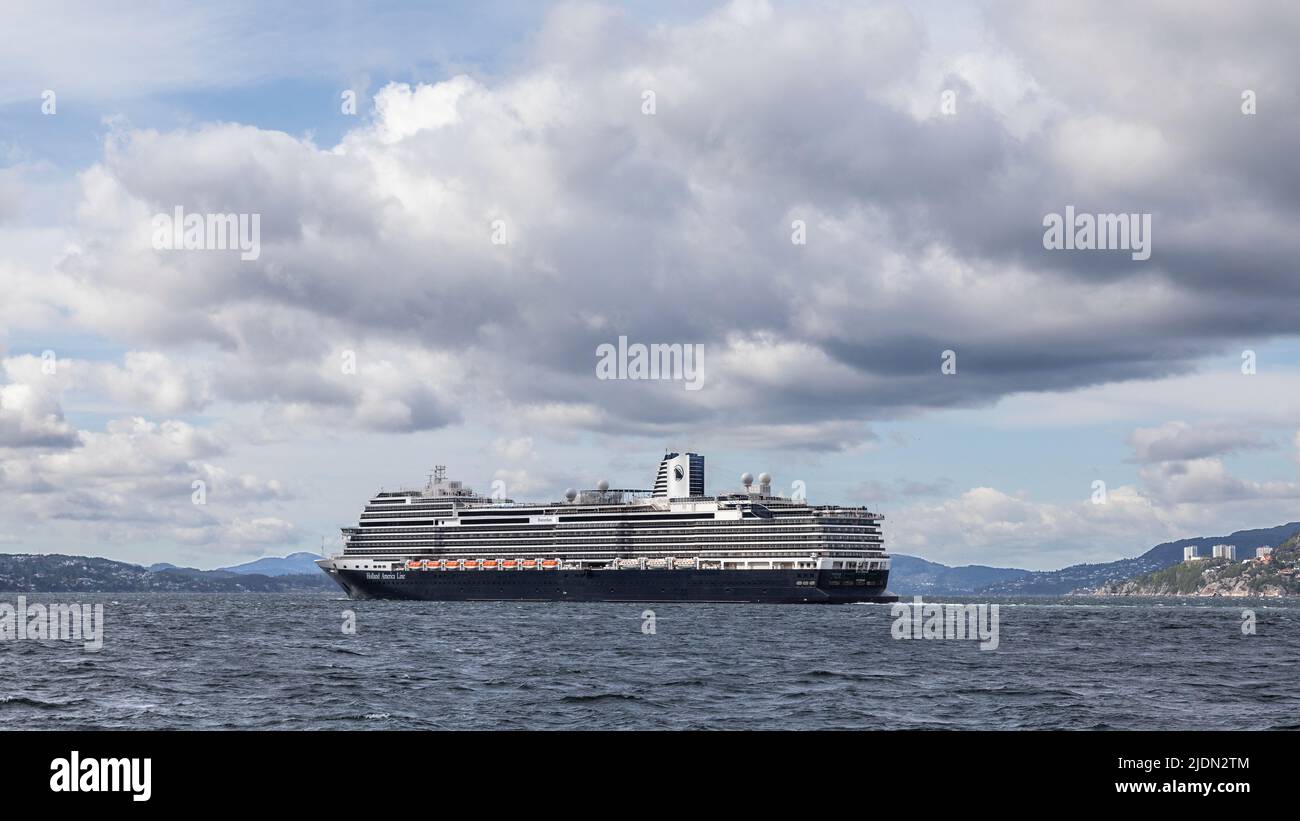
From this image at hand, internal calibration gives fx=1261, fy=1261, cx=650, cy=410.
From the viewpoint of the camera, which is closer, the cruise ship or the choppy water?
the choppy water

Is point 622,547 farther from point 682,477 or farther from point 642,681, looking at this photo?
point 642,681

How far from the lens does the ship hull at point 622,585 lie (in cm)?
15875

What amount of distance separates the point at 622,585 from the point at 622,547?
767 cm

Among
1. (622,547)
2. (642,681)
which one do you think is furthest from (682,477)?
(642,681)

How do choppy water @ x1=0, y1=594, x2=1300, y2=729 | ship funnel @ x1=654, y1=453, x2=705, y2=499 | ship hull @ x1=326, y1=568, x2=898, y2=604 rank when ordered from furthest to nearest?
1. ship funnel @ x1=654, y1=453, x2=705, y2=499
2. ship hull @ x1=326, y1=568, x2=898, y2=604
3. choppy water @ x1=0, y1=594, x2=1300, y2=729

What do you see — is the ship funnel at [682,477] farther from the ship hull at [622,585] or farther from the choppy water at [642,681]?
the choppy water at [642,681]

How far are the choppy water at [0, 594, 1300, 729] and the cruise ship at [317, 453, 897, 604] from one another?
2582 inches

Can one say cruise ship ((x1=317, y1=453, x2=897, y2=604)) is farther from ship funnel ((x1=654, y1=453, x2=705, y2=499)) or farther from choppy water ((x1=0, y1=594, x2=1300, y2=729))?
choppy water ((x1=0, y1=594, x2=1300, y2=729))

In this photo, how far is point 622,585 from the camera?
6683 inches

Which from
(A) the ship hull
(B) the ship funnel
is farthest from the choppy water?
(B) the ship funnel

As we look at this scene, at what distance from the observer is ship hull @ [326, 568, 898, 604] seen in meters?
159

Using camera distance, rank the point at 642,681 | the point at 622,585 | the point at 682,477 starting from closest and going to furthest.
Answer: the point at 642,681 → the point at 622,585 → the point at 682,477
